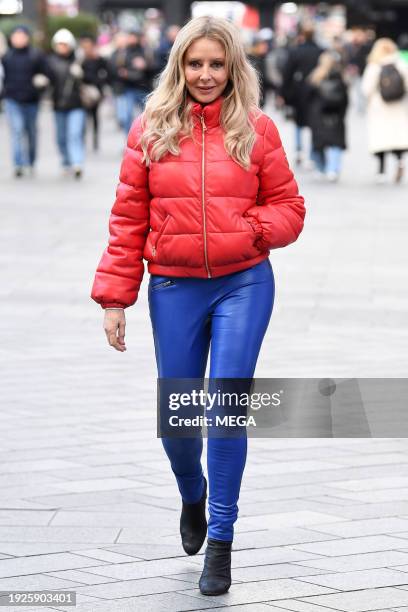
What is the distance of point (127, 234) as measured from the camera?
4598 millimetres

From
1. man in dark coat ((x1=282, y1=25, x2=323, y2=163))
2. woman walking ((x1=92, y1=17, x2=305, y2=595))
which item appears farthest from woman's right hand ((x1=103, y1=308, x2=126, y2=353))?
man in dark coat ((x1=282, y1=25, x2=323, y2=163))

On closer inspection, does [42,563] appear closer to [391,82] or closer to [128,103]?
[391,82]

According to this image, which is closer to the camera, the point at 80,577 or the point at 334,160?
the point at 80,577

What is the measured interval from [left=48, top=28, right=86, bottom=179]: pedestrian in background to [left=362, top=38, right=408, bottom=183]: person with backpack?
11.6 feet

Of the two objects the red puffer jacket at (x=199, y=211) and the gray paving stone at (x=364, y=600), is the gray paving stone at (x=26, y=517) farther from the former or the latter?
the gray paving stone at (x=364, y=600)

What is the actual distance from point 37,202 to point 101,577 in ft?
38.5

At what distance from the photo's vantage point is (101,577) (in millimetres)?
4570

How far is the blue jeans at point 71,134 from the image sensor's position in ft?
62.0

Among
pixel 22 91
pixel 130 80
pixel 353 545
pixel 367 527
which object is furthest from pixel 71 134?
pixel 353 545

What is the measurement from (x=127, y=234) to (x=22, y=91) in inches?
578

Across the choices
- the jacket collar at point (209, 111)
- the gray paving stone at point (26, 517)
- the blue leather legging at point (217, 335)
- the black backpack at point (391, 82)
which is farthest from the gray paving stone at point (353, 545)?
the black backpack at point (391, 82)

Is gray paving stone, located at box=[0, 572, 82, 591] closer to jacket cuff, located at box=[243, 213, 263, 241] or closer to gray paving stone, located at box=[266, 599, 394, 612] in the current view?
gray paving stone, located at box=[266, 599, 394, 612]

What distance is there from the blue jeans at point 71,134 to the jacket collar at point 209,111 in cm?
1443

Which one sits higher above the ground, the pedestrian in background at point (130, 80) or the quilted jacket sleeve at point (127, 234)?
the quilted jacket sleeve at point (127, 234)
